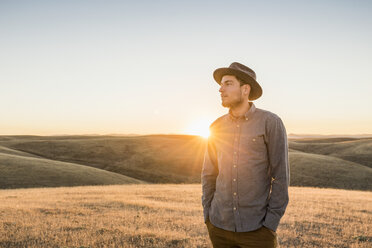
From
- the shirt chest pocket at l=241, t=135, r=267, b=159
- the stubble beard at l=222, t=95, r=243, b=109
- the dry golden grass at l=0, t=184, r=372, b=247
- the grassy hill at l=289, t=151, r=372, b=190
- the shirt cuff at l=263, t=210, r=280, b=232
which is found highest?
the stubble beard at l=222, t=95, r=243, b=109

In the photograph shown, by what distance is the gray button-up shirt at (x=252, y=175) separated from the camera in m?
3.81

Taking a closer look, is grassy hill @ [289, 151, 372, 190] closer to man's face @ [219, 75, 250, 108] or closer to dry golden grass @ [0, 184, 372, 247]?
dry golden grass @ [0, 184, 372, 247]

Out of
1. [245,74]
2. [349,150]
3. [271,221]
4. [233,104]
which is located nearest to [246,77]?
[245,74]

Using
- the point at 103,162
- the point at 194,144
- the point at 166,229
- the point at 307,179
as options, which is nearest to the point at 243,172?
the point at 166,229

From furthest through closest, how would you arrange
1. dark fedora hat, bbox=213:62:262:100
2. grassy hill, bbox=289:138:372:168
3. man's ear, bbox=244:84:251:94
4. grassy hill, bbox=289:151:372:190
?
grassy hill, bbox=289:138:372:168 < grassy hill, bbox=289:151:372:190 < man's ear, bbox=244:84:251:94 < dark fedora hat, bbox=213:62:262:100

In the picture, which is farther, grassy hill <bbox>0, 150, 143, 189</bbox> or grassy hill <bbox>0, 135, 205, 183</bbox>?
grassy hill <bbox>0, 135, 205, 183</bbox>

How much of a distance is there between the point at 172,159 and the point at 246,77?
67.9 metres

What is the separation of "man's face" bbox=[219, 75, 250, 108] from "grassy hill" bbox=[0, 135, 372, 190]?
52.0 metres

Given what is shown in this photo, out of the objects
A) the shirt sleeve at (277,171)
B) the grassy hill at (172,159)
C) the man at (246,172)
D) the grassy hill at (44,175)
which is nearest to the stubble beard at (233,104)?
the man at (246,172)

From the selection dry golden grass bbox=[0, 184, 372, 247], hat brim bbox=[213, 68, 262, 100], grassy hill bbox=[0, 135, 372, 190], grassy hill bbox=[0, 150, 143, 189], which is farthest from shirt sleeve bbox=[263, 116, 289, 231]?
grassy hill bbox=[0, 135, 372, 190]

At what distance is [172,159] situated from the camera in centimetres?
7144

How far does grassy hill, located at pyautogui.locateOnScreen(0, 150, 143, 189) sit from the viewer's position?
1543 inches

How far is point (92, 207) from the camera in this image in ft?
45.9

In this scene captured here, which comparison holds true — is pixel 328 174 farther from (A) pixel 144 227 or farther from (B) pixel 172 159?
(A) pixel 144 227
